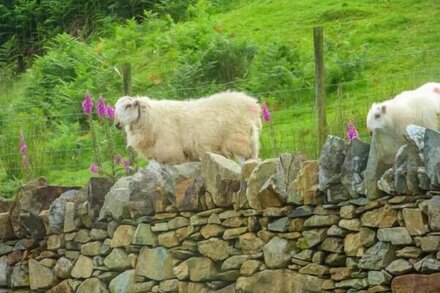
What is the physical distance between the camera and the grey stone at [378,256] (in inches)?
371

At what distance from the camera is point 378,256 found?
948 centimetres

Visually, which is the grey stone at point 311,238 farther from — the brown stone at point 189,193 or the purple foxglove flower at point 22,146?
the purple foxglove flower at point 22,146

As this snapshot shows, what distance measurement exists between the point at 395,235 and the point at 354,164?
829 millimetres

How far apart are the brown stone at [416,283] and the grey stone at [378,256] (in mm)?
188

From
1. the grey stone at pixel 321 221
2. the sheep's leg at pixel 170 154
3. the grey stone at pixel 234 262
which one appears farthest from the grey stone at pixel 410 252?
the sheep's leg at pixel 170 154

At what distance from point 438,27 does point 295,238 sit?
13.2m

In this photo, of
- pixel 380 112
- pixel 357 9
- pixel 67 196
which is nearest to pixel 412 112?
pixel 380 112

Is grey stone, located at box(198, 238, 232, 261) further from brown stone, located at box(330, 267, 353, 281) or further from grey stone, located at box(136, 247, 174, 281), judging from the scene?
brown stone, located at box(330, 267, 353, 281)

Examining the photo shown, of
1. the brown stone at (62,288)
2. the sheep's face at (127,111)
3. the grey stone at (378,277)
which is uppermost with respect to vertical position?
the sheep's face at (127,111)

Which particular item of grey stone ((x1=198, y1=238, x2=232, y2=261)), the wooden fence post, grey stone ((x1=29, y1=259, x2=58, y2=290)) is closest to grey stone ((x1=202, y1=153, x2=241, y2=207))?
grey stone ((x1=198, y1=238, x2=232, y2=261))

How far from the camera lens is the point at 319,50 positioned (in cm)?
1366

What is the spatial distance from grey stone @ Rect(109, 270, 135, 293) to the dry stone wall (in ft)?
0.05

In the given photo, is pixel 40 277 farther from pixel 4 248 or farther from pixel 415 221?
pixel 415 221

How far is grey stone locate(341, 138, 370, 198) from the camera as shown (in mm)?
9828
